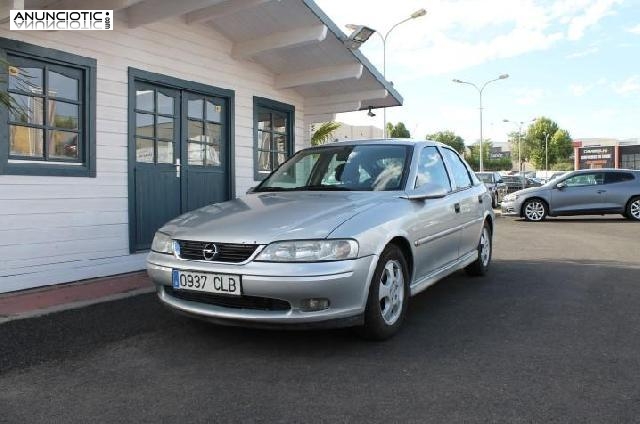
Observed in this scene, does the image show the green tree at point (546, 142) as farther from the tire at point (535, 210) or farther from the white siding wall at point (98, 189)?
the white siding wall at point (98, 189)

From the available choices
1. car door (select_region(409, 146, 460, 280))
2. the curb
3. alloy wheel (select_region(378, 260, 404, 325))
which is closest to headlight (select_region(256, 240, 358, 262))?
alloy wheel (select_region(378, 260, 404, 325))

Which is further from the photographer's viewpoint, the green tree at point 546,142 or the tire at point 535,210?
the green tree at point 546,142

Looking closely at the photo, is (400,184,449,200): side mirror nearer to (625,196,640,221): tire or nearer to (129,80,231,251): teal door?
(129,80,231,251): teal door

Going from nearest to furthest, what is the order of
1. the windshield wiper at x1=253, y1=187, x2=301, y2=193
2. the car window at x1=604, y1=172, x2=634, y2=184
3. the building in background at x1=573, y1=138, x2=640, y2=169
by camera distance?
the windshield wiper at x1=253, y1=187, x2=301, y2=193
the car window at x1=604, y1=172, x2=634, y2=184
the building in background at x1=573, y1=138, x2=640, y2=169

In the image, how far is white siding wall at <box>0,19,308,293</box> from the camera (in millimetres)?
5605

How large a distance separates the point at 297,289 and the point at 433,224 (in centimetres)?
173

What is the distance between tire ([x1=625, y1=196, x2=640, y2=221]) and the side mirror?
1292 centimetres

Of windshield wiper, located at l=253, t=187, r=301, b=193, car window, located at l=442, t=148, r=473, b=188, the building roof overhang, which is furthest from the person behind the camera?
the building roof overhang

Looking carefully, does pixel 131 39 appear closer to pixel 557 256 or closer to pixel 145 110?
pixel 145 110

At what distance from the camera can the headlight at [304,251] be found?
11.9 feet

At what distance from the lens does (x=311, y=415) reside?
2.91m

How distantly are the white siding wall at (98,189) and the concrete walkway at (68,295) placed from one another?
0.18 metres

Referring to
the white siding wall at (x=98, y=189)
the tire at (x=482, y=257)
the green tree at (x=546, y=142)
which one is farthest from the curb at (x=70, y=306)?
the green tree at (x=546, y=142)

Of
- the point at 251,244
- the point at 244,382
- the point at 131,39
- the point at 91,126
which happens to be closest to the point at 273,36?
the point at 131,39
